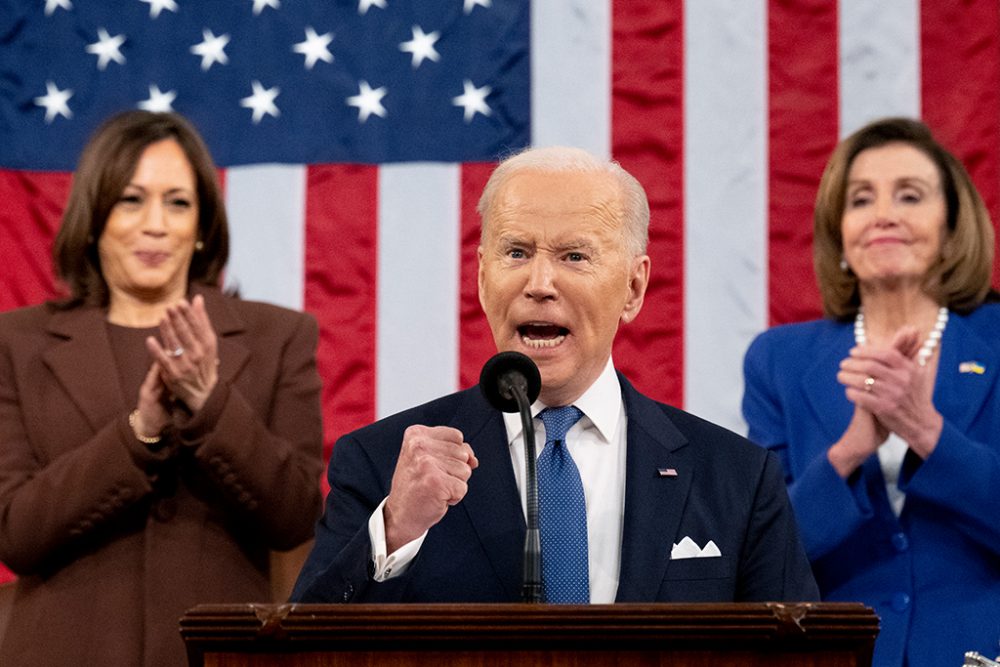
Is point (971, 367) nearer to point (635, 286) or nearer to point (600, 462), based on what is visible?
point (635, 286)

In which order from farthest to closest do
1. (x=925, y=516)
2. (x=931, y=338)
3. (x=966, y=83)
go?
(x=966, y=83), (x=931, y=338), (x=925, y=516)

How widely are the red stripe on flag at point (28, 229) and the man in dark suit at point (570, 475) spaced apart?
199cm

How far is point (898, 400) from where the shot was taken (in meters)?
2.67

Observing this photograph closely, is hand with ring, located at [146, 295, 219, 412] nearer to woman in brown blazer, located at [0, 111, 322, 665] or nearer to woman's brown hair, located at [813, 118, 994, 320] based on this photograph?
woman in brown blazer, located at [0, 111, 322, 665]

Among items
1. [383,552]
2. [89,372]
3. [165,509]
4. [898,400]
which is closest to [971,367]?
[898,400]

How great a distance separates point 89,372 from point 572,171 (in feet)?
3.87

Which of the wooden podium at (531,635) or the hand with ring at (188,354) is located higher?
the hand with ring at (188,354)

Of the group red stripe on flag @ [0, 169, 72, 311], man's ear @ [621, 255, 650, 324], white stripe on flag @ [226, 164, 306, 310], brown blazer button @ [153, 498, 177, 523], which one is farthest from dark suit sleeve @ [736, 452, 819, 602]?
red stripe on flag @ [0, 169, 72, 311]

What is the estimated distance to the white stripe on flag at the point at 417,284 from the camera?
377 cm

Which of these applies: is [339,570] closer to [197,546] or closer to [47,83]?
[197,546]

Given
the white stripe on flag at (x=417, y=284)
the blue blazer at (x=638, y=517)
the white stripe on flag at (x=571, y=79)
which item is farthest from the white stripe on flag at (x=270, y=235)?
the blue blazer at (x=638, y=517)

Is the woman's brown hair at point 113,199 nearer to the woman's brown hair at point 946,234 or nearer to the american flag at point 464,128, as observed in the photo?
the american flag at point 464,128

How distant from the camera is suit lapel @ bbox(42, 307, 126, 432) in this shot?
9.21ft

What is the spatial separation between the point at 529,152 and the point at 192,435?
0.91 m
